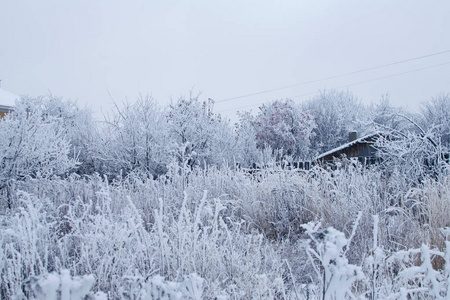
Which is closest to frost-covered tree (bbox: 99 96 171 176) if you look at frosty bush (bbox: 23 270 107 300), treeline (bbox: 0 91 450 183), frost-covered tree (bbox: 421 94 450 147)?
treeline (bbox: 0 91 450 183)

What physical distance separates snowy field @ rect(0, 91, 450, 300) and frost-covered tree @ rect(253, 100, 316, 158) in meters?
8.00

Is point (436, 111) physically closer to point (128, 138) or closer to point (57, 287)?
point (128, 138)

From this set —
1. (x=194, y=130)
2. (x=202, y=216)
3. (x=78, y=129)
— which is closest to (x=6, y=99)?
(x=78, y=129)

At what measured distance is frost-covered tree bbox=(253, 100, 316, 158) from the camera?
72.4ft

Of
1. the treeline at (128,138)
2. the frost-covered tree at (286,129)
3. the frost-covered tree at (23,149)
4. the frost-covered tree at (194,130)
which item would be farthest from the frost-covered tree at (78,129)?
the frost-covered tree at (286,129)

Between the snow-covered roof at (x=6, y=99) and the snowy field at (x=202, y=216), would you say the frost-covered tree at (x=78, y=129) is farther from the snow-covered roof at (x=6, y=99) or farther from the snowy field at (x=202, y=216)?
the snow-covered roof at (x=6, y=99)

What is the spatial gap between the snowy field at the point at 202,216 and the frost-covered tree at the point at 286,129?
8002 mm

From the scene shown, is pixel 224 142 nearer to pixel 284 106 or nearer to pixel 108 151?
pixel 108 151

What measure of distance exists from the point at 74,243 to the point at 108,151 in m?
6.71

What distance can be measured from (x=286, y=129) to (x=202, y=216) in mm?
18285

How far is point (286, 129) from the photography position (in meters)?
21.9

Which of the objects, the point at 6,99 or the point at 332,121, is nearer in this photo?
the point at 6,99

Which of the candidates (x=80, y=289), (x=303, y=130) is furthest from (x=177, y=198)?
(x=303, y=130)

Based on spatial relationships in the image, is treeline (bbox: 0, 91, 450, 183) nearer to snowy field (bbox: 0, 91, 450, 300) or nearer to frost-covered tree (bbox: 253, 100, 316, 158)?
snowy field (bbox: 0, 91, 450, 300)
